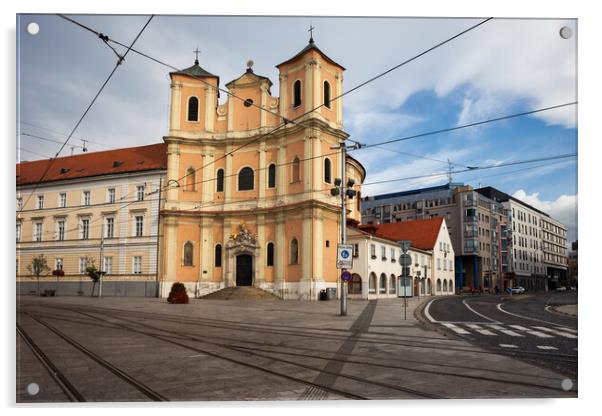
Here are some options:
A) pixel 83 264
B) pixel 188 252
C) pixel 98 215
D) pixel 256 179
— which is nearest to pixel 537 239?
pixel 83 264

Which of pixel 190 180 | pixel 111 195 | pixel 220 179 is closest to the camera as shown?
pixel 111 195

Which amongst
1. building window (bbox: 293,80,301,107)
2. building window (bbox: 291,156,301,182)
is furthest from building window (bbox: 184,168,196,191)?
building window (bbox: 291,156,301,182)

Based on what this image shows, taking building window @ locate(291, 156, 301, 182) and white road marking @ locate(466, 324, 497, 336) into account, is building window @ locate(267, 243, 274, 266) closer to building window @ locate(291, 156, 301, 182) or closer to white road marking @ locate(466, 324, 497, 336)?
building window @ locate(291, 156, 301, 182)

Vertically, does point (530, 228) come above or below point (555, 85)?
below

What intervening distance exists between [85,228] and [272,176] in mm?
13790

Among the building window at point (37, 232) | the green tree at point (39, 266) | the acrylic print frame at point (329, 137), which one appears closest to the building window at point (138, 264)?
the acrylic print frame at point (329, 137)

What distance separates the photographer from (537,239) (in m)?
10.0

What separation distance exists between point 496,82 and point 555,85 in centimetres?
83

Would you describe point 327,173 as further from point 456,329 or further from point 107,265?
point 456,329

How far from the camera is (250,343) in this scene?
9742 mm

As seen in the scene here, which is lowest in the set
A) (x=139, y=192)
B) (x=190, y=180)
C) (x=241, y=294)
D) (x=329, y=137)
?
(x=241, y=294)

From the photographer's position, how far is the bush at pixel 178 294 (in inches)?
806
